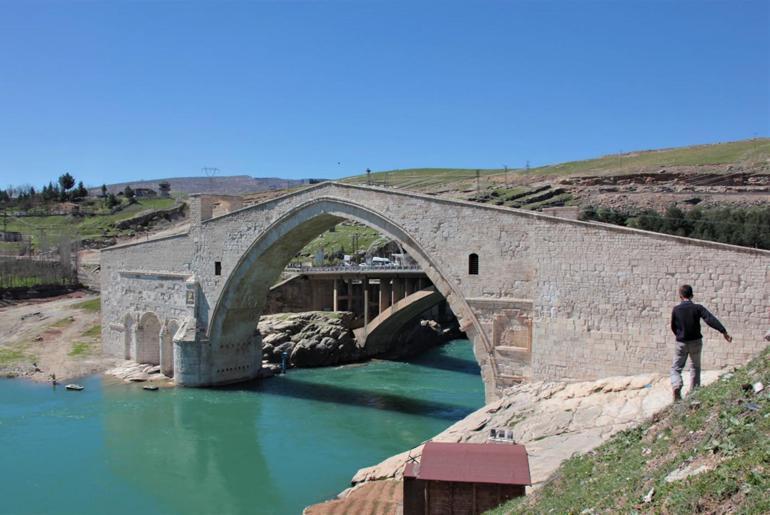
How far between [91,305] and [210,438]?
76.6ft

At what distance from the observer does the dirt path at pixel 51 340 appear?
3002 cm

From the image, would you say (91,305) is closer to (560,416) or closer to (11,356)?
(11,356)

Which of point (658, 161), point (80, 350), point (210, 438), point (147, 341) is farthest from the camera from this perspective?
point (658, 161)

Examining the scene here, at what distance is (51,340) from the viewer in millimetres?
34812

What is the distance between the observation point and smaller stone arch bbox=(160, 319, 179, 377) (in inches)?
1145

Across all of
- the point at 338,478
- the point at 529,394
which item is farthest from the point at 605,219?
the point at 338,478

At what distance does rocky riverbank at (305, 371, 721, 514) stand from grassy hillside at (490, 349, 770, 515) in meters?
3.39

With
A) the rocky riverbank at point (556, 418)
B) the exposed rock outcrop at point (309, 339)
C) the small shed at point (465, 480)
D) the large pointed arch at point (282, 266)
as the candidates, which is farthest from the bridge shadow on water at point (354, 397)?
the small shed at point (465, 480)

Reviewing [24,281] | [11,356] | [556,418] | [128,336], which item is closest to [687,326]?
[556,418]

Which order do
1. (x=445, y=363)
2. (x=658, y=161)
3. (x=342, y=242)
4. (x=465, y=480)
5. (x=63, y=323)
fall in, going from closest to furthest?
1. (x=465, y=480)
2. (x=445, y=363)
3. (x=63, y=323)
4. (x=342, y=242)
5. (x=658, y=161)

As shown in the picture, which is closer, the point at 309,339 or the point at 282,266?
the point at 282,266

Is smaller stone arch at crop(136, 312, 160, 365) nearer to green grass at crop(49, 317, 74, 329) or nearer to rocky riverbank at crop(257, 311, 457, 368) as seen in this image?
rocky riverbank at crop(257, 311, 457, 368)

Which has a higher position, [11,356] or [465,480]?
[465,480]

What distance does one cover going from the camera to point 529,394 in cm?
1633
